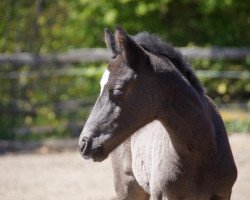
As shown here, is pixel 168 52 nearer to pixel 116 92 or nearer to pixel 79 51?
pixel 116 92

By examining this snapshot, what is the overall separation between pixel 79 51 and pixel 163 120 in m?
8.26

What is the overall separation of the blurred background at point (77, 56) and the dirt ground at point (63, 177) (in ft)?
1.47

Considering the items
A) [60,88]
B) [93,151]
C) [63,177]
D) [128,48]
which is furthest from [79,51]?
[93,151]

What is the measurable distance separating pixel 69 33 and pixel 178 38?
219cm

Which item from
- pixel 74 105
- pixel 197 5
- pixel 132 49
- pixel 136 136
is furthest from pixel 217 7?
pixel 132 49

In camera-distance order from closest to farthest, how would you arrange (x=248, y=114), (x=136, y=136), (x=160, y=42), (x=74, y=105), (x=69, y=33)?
1. (x=160, y=42)
2. (x=136, y=136)
3. (x=248, y=114)
4. (x=74, y=105)
5. (x=69, y=33)

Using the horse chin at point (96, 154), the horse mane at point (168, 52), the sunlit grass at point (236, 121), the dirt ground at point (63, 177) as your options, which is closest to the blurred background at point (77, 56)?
the sunlit grass at point (236, 121)

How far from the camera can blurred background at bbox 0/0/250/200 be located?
40.4ft

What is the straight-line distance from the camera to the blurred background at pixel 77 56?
12312 mm

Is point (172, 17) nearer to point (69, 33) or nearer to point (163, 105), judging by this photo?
point (69, 33)

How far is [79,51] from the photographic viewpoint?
508 inches

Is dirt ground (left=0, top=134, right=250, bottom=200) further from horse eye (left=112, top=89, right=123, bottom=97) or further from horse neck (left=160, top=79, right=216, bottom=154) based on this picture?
horse eye (left=112, top=89, right=123, bottom=97)

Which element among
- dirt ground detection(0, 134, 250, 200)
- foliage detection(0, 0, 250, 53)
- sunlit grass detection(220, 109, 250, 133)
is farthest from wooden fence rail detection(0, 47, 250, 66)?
dirt ground detection(0, 134, 250, 200)

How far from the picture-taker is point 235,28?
1360 centimetres
